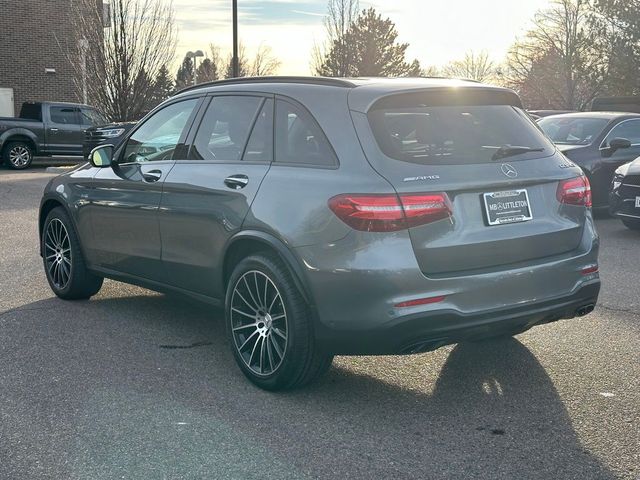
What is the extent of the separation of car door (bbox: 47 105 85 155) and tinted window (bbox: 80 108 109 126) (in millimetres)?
122

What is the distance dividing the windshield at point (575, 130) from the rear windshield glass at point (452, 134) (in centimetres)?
827

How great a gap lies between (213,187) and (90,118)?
815 inches

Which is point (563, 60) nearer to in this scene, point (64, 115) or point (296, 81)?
point (64, 115)

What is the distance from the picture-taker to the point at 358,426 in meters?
4.25

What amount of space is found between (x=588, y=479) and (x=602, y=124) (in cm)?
1007

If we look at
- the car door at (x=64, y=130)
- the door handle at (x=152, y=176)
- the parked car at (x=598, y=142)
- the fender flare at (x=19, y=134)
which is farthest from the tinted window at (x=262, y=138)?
the car door at (x=64, y=130)

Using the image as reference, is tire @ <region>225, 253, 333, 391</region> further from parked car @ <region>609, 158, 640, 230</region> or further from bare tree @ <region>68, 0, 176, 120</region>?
bare tree @ <region>68, 0, 176, 120</region>

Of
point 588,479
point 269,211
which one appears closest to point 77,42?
point 269,211

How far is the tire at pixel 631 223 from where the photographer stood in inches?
419

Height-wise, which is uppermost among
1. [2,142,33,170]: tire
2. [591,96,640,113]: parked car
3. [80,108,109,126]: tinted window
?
[591,96,640,113]: parked car

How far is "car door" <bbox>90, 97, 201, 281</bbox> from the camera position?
5723 mm

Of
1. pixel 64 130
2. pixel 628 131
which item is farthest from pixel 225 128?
pixel 64 130

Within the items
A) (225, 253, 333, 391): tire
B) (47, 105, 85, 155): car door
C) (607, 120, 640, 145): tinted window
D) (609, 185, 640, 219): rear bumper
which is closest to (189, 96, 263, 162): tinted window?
(225, 253, 333, 391): tire

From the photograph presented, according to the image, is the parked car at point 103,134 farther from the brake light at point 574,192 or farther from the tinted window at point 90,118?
the brake light at point 574,192
